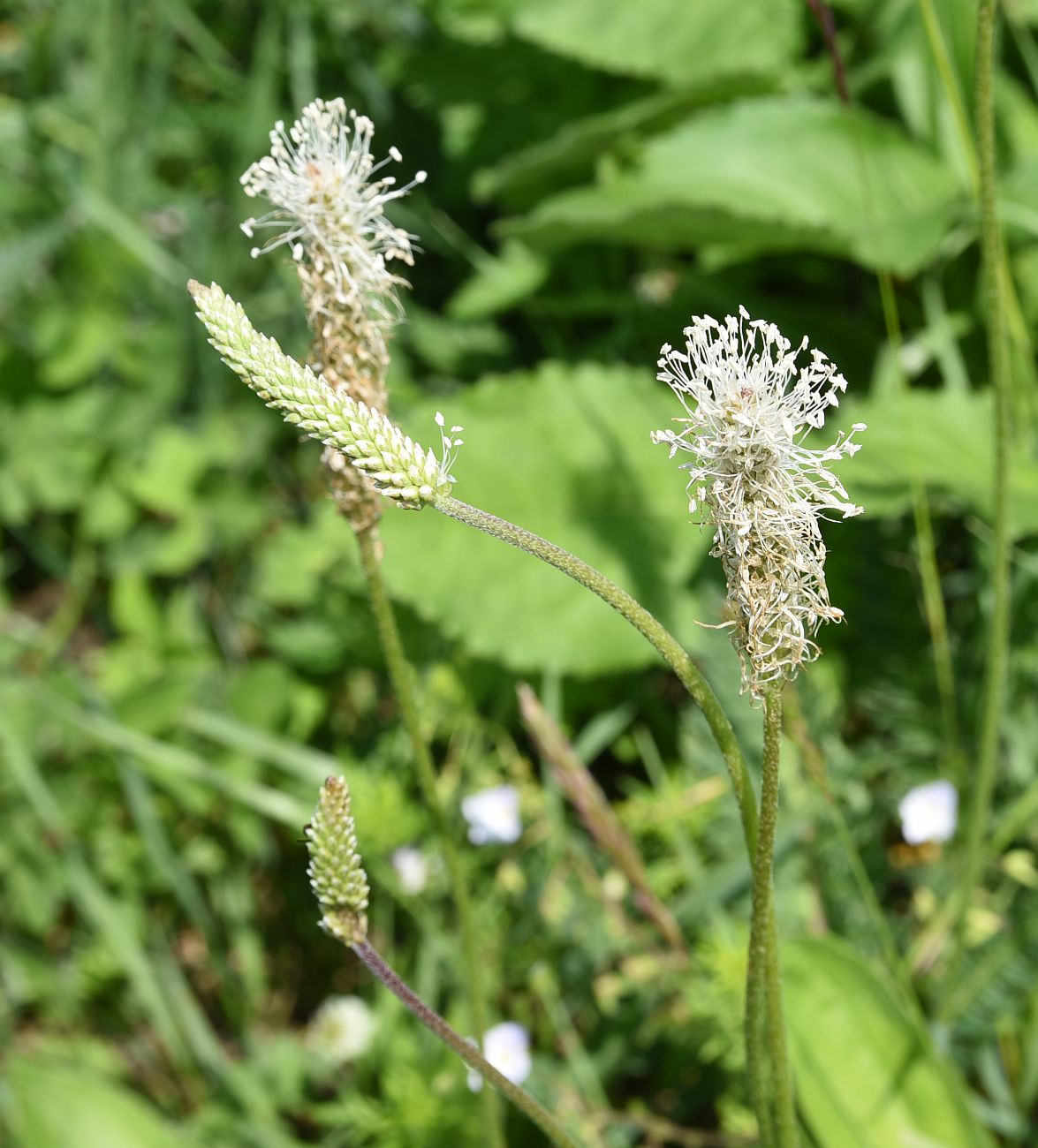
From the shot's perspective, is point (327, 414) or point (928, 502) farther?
point (928, 502)

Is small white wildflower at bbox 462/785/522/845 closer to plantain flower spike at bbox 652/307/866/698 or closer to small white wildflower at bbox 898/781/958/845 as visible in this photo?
small white wildflower at bbox 898/781/958/845

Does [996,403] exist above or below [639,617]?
above

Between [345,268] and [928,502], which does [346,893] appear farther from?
[928,502]

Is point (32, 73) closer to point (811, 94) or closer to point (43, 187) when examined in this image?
point (43, 187)

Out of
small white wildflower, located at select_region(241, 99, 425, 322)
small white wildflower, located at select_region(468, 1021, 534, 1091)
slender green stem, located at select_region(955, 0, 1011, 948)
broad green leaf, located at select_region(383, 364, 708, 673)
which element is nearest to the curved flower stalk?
small white wildflower, located at select_region(241, 99, 425, 322)

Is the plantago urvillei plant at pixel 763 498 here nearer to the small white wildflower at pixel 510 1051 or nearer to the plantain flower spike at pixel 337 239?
the plantain flower spike at pixel 337 239

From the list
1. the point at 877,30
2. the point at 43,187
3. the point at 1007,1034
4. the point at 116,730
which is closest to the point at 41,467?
the point at 43,187

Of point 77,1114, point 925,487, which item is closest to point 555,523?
point 925,487
